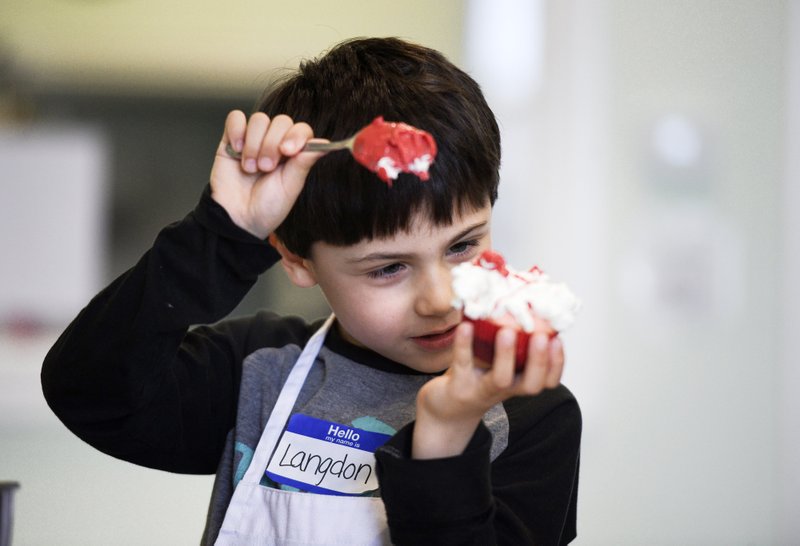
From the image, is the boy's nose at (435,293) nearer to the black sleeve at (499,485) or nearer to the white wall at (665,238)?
the black sleeve at (499,485)

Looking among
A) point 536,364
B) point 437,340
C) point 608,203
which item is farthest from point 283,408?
point 608,203

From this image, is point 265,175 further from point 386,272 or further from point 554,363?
point 554,363

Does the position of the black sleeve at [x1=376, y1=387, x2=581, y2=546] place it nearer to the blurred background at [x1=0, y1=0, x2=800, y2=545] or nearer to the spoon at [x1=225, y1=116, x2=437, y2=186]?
the spoon at [x1=225, y1=116, x2=437, y2=186]

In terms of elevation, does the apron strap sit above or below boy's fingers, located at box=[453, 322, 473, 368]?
below

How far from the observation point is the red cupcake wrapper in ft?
2.02

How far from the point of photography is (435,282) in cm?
82

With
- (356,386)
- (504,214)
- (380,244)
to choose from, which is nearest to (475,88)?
(380,244)

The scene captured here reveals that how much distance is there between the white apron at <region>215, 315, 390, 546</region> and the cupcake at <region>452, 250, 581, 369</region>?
10.9 inches

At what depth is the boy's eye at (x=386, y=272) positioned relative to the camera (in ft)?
2.80

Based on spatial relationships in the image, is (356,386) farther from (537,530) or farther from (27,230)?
(27,230)

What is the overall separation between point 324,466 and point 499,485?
6.9 inches

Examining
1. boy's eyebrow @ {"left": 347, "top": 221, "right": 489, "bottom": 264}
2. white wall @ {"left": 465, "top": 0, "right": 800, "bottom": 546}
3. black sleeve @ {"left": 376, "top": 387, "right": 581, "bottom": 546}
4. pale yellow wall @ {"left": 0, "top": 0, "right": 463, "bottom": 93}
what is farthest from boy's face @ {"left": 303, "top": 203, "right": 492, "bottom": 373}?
pale yellow wall @ {"left": 0, "top": 0, "right": 463, "bottom": 93}

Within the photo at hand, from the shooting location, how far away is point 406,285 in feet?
2.77

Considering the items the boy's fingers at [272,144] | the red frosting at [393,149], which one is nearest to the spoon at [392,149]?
the red frosting at [393,149]
